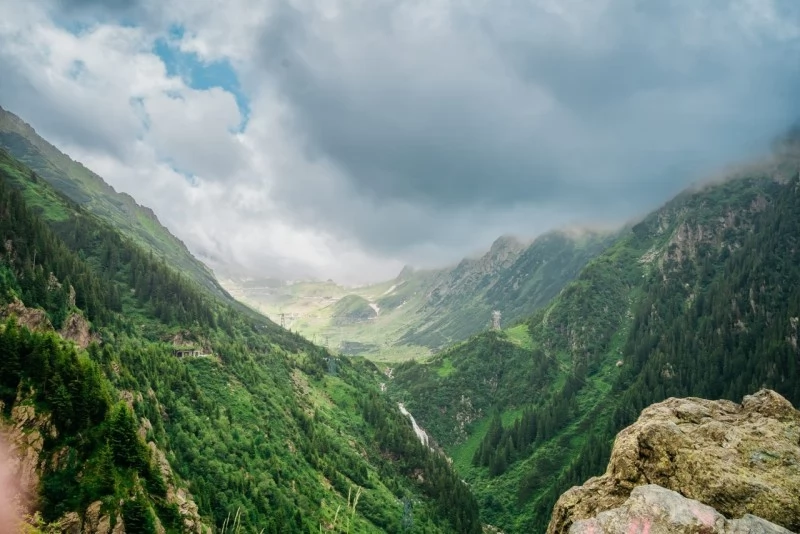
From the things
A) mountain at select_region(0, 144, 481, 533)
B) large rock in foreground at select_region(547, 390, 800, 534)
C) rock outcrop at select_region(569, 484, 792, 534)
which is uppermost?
large rock in foreground at select_region(547, 390, 800, 534)

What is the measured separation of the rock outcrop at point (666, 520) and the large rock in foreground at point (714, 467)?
2.77 m

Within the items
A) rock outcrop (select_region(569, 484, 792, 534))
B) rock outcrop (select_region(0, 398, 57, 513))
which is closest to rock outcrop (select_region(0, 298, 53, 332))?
rock outcrop (select_region(0, 398, 57, 513))

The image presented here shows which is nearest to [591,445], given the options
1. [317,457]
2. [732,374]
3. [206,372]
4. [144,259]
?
[732,374]

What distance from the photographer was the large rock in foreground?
50.6 feet

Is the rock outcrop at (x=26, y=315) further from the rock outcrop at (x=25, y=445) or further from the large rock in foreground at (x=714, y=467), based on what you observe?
the large rock in foreground at (x=714, y=467)

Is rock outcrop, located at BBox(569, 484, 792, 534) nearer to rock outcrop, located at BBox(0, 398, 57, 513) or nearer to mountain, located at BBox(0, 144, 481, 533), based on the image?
mountain, located at BBox(0, 144, 481, 533)

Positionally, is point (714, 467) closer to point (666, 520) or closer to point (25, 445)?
point (666, 520)

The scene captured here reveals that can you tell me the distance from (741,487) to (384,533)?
4541 inches

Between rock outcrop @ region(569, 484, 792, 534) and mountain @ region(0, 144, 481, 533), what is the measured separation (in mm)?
11768

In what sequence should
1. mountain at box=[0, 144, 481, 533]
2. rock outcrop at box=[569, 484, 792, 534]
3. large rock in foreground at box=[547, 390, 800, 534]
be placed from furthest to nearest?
mountain at box=[0, 144, 481, 533]
large rock in foreground at box=[547, 390, 800, 534]
rock outcrop at box=[569, 484, 792, 534]

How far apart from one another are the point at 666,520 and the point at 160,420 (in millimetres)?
88208

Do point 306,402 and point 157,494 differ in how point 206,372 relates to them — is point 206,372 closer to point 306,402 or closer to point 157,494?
point 306,402

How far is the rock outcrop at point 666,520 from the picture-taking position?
12711mm

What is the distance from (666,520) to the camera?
43.0 feet
